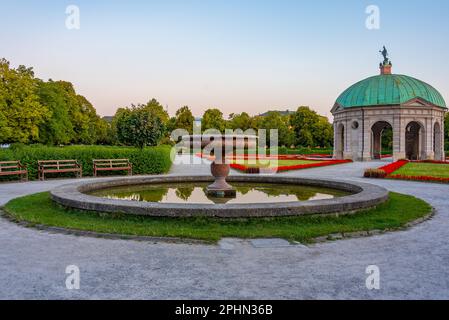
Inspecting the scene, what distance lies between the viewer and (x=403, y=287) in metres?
4.97

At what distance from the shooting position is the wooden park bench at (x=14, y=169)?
58.2 ft

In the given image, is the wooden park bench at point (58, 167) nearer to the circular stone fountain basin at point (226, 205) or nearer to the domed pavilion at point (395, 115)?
the circular stone fountain basin at point (226, 205)

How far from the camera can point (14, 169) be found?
61.7 ft

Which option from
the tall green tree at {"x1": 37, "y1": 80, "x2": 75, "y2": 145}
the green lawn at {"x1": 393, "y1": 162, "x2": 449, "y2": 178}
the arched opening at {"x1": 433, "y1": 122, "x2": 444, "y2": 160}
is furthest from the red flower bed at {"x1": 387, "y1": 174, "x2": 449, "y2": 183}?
the tall green tree at {"x1": 37, "y1": 80, "x2": 75, "y2": 145}

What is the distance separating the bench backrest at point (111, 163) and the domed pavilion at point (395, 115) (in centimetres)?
2667

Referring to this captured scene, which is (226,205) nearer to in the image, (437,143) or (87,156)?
(87,156)

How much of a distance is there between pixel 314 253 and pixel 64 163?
16949 mm

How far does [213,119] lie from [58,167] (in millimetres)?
61352

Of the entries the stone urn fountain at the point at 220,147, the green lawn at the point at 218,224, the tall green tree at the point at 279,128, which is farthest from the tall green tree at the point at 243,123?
the green lawn at the point at 218,224

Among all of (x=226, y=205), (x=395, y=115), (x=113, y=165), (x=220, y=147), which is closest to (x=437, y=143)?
(x=395, y=115)

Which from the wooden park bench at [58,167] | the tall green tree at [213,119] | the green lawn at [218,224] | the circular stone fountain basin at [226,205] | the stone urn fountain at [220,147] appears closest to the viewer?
the green lawn at [218,224]

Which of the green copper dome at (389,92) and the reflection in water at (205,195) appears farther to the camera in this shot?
the green copper dome at (389,92)

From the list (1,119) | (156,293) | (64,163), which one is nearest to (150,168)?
(64,163)
